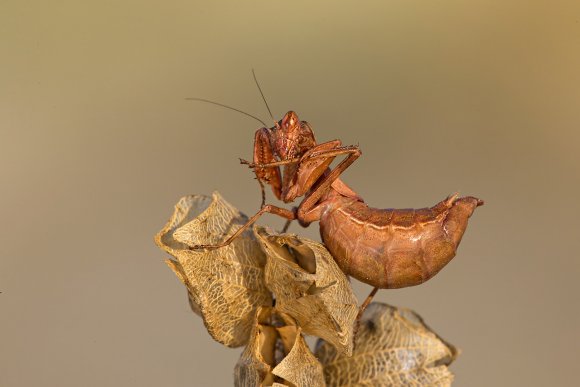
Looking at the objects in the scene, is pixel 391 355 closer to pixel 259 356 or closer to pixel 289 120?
pixel 259 356

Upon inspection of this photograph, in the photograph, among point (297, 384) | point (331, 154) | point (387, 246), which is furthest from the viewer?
point (331, 154)

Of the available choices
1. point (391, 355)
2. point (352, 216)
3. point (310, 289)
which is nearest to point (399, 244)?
point (352, 216)

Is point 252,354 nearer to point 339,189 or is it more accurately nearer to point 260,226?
point 260,226

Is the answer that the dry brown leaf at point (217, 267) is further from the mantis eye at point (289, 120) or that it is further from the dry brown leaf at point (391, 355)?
the mantis eye at point (289, 120)

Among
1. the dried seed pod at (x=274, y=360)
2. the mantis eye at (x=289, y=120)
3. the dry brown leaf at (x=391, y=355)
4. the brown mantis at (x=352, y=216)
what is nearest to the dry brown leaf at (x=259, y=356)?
the dried seed pod at (x=274, y=360)

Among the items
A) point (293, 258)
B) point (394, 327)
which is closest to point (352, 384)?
point (394, 327)
